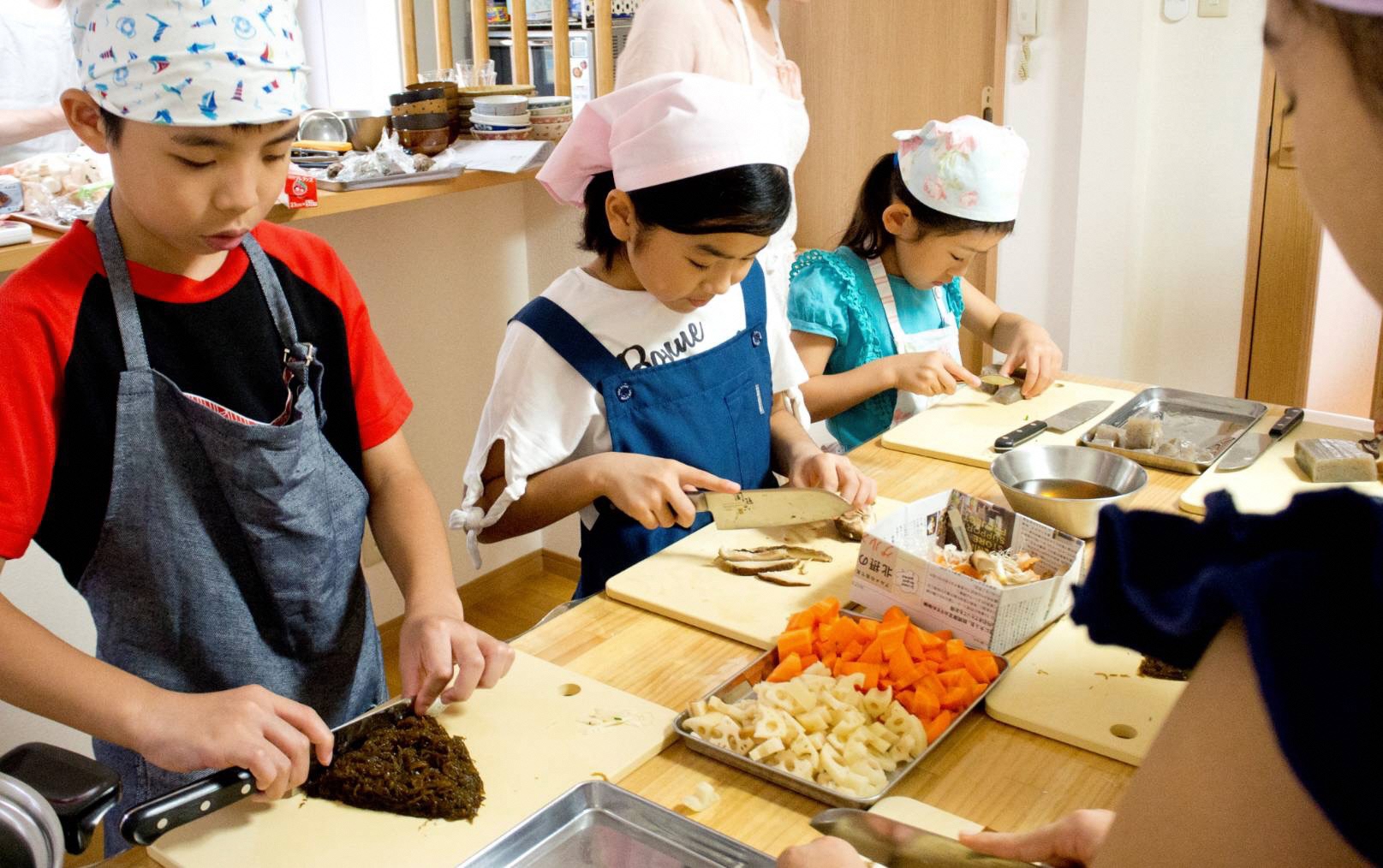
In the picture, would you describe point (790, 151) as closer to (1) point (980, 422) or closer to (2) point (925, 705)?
(1) point (980, 422)

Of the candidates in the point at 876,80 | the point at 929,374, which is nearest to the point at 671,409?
the point at 929,374

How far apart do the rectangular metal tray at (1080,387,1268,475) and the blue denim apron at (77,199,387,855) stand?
106 centimetres

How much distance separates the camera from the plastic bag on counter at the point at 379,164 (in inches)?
91.1

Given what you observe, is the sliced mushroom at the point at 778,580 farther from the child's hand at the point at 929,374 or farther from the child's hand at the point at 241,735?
the child's hand at the point at 929,374

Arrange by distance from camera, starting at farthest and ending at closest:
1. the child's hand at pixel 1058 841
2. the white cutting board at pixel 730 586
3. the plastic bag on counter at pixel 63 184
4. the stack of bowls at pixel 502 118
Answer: the stack of bowls at pixel 502 118, the plastic bag on counter at pixel 63 184, the white cutting board at pixel 730 586, the child's hand at pixel 1058 841

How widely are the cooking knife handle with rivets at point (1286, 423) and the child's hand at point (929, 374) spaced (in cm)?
46

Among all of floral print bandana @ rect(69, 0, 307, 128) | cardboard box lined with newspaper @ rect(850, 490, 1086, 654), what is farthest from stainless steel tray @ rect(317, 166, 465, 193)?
cardboard box lined with newspaper @ rect(850, 490, 1086, 654)

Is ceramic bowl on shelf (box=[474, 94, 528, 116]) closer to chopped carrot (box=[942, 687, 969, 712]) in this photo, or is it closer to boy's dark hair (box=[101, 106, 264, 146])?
boy's dark hair (box=[101, 106, 264, 146])

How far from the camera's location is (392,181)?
91.7 inches

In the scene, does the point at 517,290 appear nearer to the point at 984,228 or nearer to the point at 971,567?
the point at 984,228

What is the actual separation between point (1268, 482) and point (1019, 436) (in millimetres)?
336

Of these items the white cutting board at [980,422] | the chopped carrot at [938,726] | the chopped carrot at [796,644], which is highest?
the chopped carrot at [796,644]

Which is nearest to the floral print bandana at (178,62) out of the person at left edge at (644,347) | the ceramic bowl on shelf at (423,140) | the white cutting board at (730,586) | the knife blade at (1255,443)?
the person at left edge at (644,347)

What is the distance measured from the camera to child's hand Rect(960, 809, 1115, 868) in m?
0.72
